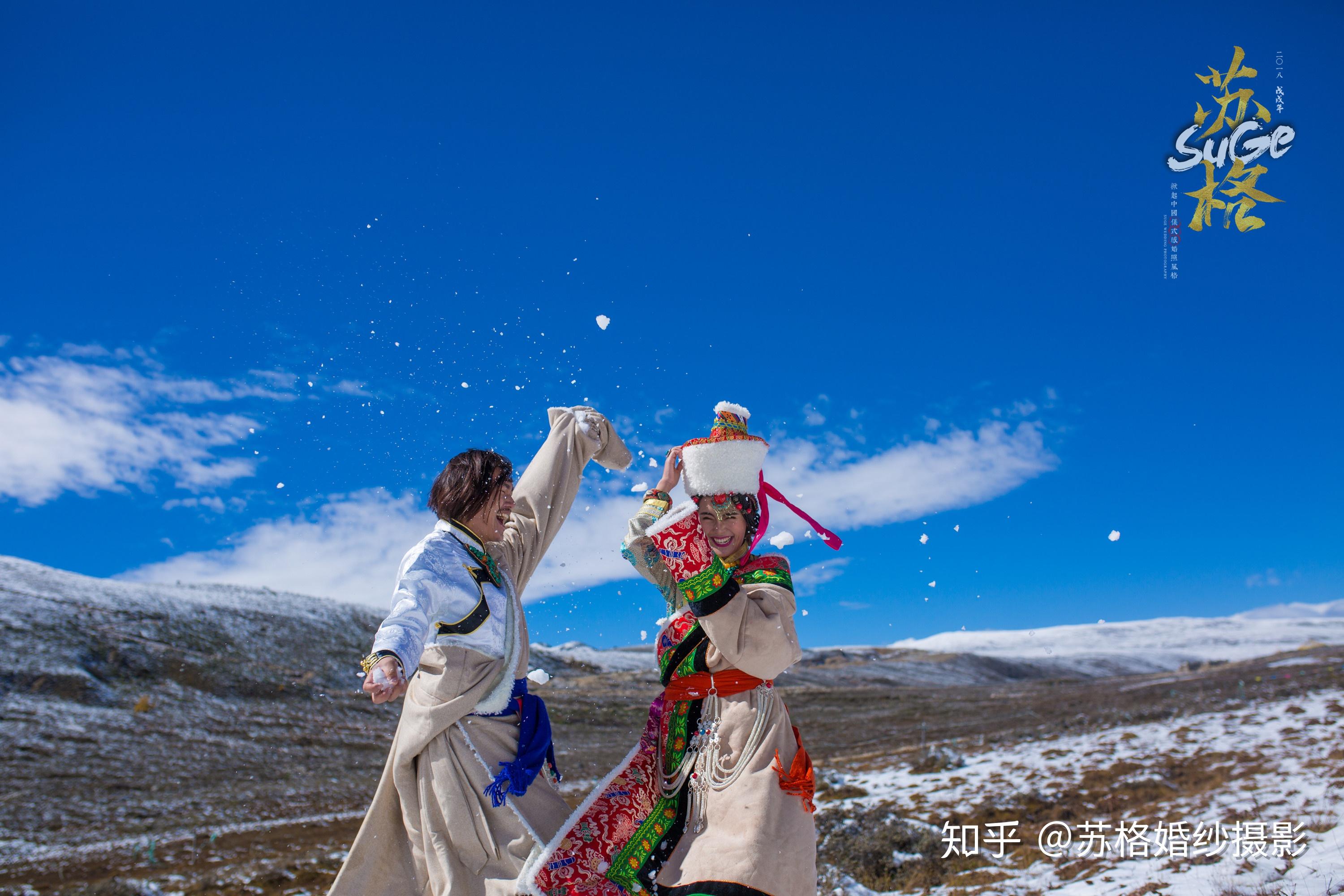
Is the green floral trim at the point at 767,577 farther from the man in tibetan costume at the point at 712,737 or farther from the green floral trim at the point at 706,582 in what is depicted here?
the green floral trim at the point at 706,582

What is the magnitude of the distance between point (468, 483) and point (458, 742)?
1.01m

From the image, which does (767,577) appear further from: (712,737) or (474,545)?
(474,545)

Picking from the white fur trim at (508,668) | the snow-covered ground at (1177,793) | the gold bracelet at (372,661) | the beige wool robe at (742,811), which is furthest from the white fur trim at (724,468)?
the snow-covered ground at (1177,793)

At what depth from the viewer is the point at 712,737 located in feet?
9.89

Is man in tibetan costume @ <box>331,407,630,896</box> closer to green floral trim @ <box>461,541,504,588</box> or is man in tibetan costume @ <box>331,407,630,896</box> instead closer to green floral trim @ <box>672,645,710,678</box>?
green floral trim @ <box>461,541,504,588</box>

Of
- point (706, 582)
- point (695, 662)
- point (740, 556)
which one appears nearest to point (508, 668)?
point (695, 662)

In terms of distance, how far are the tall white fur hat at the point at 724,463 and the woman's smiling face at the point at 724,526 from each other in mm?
61

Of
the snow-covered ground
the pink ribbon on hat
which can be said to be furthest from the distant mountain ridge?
the pink ribbon on hat

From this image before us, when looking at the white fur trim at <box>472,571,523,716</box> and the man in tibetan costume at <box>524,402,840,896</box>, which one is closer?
the man in tibetan costume at <box>524,402,840,896</box>

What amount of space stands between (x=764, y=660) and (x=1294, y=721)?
1388 cm

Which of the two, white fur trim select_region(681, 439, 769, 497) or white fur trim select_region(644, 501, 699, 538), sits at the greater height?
white fur trim select_region(681, 439, 769, 497)

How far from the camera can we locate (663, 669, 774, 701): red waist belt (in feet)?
10.1

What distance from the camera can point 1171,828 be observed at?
707 cm

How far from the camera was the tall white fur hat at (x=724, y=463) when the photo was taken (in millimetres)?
3273
